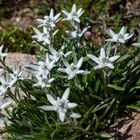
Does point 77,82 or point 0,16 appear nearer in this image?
point 77,82

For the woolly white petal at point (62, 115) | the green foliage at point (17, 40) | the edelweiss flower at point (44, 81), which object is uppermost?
the green foliage at point (17, 40)

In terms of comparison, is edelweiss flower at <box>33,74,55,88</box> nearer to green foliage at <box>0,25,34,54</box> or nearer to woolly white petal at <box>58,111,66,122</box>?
woolly white petal at <box>58,111,66,122</box>

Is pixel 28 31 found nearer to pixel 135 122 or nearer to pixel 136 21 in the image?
pixel 136 21

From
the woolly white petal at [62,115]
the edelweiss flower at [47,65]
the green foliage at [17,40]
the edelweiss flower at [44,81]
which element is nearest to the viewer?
the woolly white petal at [62,115]

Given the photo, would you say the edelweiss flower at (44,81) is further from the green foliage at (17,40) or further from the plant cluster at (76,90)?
the green foliage at (17,40)

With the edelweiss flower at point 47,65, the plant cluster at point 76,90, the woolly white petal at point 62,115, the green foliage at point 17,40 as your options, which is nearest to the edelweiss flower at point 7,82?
the plant cluster at point 76,90

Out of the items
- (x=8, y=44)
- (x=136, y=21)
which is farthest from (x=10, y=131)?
(x=136, y=21)
